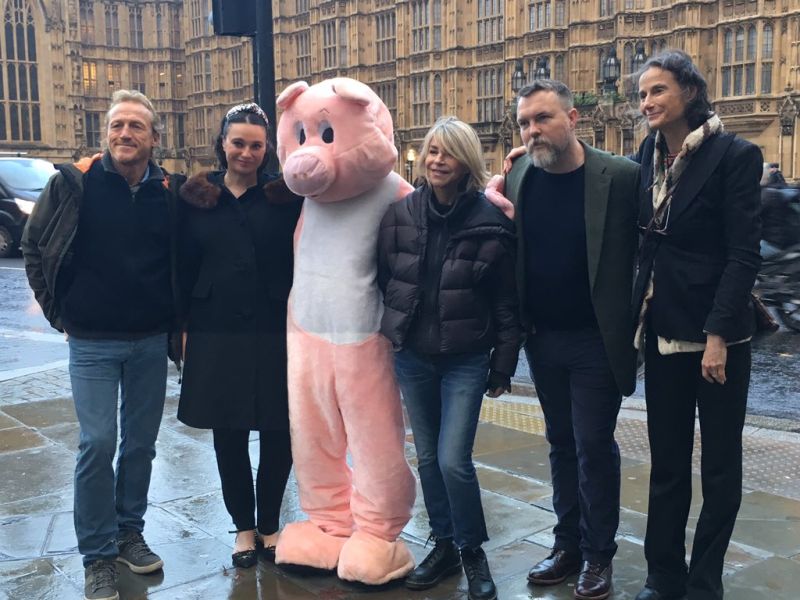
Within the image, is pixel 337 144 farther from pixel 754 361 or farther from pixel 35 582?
pixel 754 361

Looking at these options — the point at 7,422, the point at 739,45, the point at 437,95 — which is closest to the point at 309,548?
the point at 7,422

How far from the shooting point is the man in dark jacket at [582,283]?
3363 mm

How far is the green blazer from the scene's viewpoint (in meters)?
3.35

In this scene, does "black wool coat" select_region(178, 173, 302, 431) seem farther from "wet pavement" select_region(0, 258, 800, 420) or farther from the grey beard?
"wet pavement" select_region(0, 258, 800, 420)

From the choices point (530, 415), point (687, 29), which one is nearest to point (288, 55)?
point (687, 29)

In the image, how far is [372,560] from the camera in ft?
11.6

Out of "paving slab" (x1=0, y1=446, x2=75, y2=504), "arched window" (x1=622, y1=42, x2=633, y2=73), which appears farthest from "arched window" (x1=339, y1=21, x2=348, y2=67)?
"paving slab" (x1=0, y1=446, x2=75, y2=504)

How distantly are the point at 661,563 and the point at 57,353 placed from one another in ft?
24.6

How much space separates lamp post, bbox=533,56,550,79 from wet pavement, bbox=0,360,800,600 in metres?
23.3

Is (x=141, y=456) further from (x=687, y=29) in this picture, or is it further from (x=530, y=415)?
(x=687, y=29)

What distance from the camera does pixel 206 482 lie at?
194 inches

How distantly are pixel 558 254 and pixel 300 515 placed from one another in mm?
1963

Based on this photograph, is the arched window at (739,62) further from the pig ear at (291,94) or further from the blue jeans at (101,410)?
the blue jeans at (101,410)

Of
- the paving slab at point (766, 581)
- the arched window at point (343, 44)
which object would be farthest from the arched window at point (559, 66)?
the paving slab at point (766, 581)
